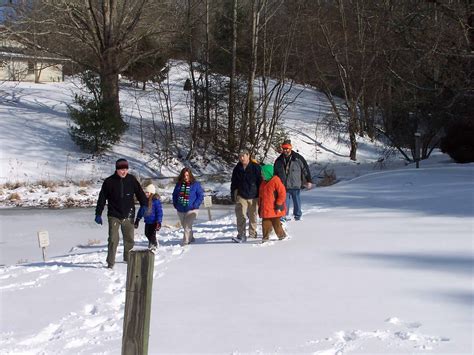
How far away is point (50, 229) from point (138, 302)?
14.4 metres

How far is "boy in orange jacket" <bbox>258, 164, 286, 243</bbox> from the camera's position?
1155 centimetres

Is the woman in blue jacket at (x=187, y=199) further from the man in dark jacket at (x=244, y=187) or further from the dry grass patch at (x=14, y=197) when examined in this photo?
the dry grass patch at (x=14, y=197)

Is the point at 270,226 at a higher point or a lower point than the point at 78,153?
lower

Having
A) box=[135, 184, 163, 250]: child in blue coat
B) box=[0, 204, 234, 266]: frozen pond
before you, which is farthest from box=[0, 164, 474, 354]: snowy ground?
box=[0, 204, 234, 266]: frozen pond

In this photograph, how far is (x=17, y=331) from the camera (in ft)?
23.7

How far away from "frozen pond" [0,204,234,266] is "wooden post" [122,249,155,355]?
9.98 meters

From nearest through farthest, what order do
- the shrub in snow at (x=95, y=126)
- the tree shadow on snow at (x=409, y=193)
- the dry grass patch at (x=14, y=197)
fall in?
the tree shadow on snow at (x=409, y=193), the dry grass patch at (x=14, y=197), the shrub in snow at (x=95, y=126)

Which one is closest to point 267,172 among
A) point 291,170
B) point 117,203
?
point 291,170

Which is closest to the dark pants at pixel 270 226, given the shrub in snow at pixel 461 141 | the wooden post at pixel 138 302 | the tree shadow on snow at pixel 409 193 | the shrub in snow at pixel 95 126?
the tree shadow on snow at pixel 409 193

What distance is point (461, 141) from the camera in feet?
84.3

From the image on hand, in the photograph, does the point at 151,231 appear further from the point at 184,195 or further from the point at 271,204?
the point at 271,204

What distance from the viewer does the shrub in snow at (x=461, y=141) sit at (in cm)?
2525

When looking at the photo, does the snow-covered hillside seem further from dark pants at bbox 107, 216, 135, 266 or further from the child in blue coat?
dark pants at bbox 107, 216, 135, 266

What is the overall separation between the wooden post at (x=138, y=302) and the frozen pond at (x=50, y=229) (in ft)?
32.7
